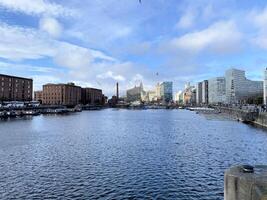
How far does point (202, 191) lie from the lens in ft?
88.3

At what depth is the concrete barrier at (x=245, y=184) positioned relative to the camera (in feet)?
27.2

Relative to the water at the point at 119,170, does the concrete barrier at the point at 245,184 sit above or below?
above

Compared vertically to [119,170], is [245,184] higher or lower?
higher

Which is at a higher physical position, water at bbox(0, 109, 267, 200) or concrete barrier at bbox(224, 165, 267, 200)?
concrete barrier at bbox(224, 165, 267, 200)

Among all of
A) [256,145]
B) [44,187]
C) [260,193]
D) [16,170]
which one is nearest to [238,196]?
[260,193]

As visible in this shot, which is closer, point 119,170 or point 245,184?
point 245,184

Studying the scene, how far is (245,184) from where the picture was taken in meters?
8.55

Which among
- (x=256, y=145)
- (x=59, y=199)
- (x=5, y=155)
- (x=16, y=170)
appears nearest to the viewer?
(x=59, y=199)

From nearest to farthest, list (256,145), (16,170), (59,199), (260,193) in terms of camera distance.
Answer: (260,193), (59,199), (16,170), (256,145)

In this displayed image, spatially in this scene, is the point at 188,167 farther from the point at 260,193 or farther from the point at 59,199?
the point at 260,193

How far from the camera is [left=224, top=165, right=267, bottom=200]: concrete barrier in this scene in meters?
8.29

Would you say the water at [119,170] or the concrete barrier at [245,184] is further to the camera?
the water at [119,170]

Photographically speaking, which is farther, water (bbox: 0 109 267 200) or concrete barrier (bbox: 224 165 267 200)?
water (bbox: 0 109 267 200)

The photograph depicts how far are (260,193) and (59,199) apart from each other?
1957cm
